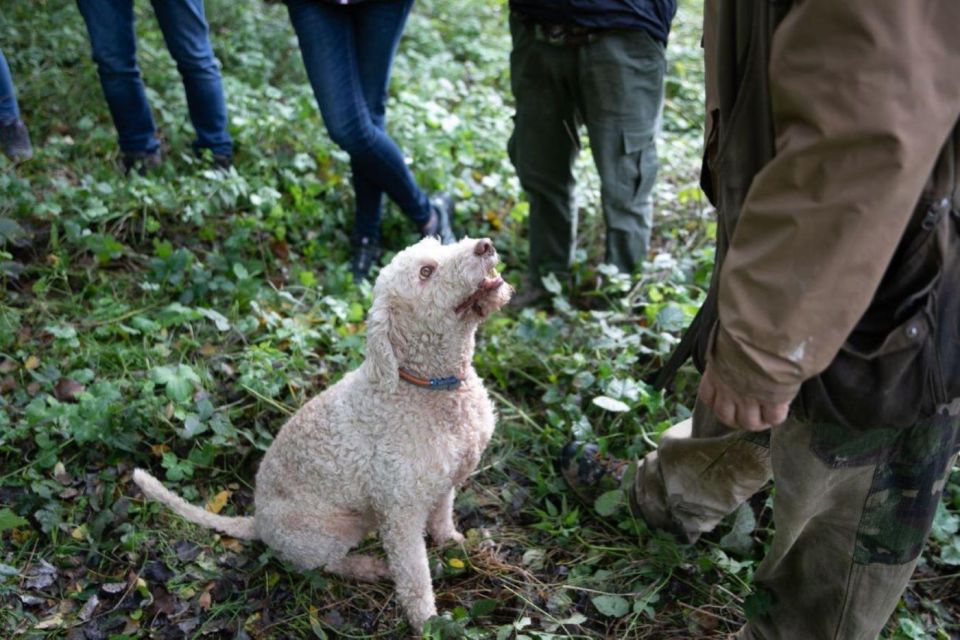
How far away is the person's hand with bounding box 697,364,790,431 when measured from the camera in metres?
1.58

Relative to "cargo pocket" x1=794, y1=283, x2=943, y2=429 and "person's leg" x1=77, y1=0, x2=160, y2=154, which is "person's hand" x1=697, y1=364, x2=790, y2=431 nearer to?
"cargo pocket" x1=794, y1=283, x2=943, y2=429

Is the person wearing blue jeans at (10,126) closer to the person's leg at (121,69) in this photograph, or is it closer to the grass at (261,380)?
the grass at (261,380)

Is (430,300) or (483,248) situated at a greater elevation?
(483,248)

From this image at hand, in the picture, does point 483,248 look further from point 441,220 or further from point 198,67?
point 198,67

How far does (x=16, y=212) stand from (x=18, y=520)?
227 centimetres

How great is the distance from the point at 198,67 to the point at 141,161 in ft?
2.28

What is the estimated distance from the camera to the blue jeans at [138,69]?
429cm

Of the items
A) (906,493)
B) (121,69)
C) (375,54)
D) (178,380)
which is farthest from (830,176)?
(121,69)

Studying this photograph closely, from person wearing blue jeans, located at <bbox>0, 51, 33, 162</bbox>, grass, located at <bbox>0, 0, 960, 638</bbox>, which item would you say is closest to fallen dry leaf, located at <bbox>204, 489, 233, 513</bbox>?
grass, located at <bbox>0, 0, 960, 638</bbox>

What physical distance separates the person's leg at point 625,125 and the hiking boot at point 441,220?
3.14ft

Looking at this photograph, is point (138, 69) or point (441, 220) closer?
point (138, 69)

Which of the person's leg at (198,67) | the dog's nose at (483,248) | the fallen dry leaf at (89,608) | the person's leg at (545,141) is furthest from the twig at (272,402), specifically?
the person's leg at (198,67)

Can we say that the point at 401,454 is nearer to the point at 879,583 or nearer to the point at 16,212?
the point at 879,583

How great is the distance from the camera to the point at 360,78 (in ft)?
13.1
